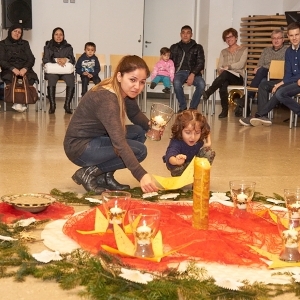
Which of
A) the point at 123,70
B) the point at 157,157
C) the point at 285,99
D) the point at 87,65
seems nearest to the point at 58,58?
the point at 87,65

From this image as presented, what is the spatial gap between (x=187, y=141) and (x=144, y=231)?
1.70m

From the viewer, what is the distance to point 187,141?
4.36 meters

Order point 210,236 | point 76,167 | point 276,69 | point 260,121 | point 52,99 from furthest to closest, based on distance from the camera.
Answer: point 52,99, point 276,69, point 260,121, point 76,167, point 210,236

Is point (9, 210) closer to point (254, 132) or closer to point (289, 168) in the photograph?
point (289, 168)

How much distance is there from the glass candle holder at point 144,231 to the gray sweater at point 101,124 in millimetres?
842

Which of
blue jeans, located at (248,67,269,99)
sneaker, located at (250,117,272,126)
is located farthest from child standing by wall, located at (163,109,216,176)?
blue jeans, located at (248,67,269,99)

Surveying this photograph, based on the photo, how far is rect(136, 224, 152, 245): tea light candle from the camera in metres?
2.71

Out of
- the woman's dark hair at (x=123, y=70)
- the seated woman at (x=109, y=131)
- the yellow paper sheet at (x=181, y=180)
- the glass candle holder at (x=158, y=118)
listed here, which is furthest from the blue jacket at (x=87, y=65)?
the yellow paper sheet at (x=181, y=180)

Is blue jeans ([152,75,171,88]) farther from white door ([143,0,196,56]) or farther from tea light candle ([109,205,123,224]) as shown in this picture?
tea light candle ([109,205,123,224])

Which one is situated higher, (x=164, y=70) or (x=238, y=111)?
(x=164, y=70)

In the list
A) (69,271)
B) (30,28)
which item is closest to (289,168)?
(69,271)

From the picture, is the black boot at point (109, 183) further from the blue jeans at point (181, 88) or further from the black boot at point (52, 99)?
the blue jeans at point (181, 88)

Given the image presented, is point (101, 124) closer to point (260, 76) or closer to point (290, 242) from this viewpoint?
point (290, 242)

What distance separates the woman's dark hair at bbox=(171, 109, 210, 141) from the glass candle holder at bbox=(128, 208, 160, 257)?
5.16 feet
